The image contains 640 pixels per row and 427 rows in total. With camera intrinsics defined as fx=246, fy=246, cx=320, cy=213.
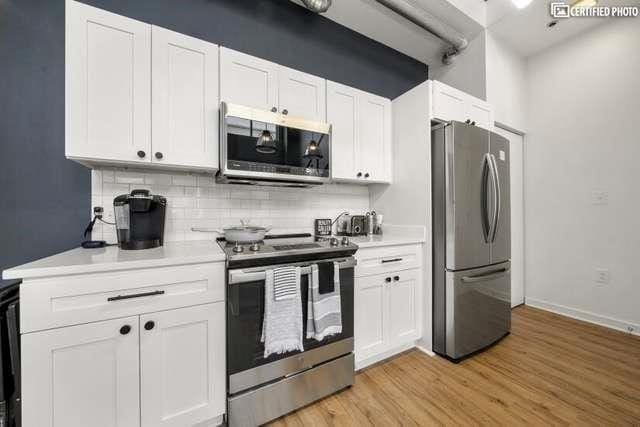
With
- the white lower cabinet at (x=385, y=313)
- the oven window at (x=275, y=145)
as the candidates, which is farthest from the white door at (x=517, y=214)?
the oven window at (x=275, y=145)

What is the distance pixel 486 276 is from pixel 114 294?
2.59 m

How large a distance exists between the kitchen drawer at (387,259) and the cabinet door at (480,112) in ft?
4.69

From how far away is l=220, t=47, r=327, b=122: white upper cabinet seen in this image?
67.1 inches

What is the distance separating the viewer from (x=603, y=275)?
2557mm

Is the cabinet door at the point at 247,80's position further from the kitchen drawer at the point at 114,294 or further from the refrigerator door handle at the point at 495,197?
the refrigerator door handle at the point at 495,197

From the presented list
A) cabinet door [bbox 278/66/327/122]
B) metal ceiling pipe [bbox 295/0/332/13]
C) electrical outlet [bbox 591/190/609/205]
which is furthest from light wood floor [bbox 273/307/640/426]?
metal ceiling pipe [bbox 295/0/332/13]

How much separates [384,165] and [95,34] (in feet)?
7.23

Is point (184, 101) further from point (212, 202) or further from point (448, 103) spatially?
point (448, 103)

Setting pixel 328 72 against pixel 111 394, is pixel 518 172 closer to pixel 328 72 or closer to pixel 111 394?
pixel 328 72

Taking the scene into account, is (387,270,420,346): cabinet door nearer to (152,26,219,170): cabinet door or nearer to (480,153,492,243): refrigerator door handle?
(480,153,492,243): refrigerator door handle

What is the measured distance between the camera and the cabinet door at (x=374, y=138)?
2295 mm

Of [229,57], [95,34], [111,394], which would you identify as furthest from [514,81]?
[111,394]

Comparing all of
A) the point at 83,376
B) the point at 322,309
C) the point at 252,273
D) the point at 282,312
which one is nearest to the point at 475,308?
the point at 322,309

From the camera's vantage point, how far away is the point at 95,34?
1352 mm
